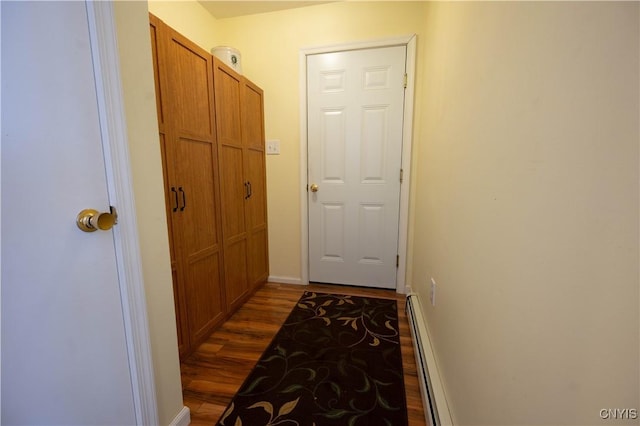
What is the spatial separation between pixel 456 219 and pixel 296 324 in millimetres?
1318

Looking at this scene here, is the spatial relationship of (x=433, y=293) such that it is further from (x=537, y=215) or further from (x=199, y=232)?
(x=199, y=232)

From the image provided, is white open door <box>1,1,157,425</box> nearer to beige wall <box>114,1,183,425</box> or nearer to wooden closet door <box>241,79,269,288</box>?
beige wall <box>114,1,183,425</box>

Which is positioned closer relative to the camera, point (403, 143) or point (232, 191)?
point (232, 191)

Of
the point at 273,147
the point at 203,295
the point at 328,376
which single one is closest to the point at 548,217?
the point at 328,376

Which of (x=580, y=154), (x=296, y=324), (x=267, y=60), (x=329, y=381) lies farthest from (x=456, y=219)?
(x=267, y=60)

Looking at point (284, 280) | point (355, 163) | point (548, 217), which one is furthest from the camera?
point (284, 280)

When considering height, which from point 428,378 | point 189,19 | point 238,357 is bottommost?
point 238,357

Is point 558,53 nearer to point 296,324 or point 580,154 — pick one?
point 580,154

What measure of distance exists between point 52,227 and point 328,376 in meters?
1.30

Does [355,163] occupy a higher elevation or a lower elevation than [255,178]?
higher

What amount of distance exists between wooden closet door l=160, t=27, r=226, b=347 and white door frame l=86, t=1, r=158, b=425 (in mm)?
538

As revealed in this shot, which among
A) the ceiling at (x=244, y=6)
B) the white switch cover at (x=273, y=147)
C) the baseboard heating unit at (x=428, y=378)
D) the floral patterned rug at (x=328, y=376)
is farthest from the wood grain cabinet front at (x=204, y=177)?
the baseboard heating unit at (x=428, y=378)

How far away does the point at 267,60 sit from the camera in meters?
2.29

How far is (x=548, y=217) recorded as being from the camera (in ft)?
1.57
